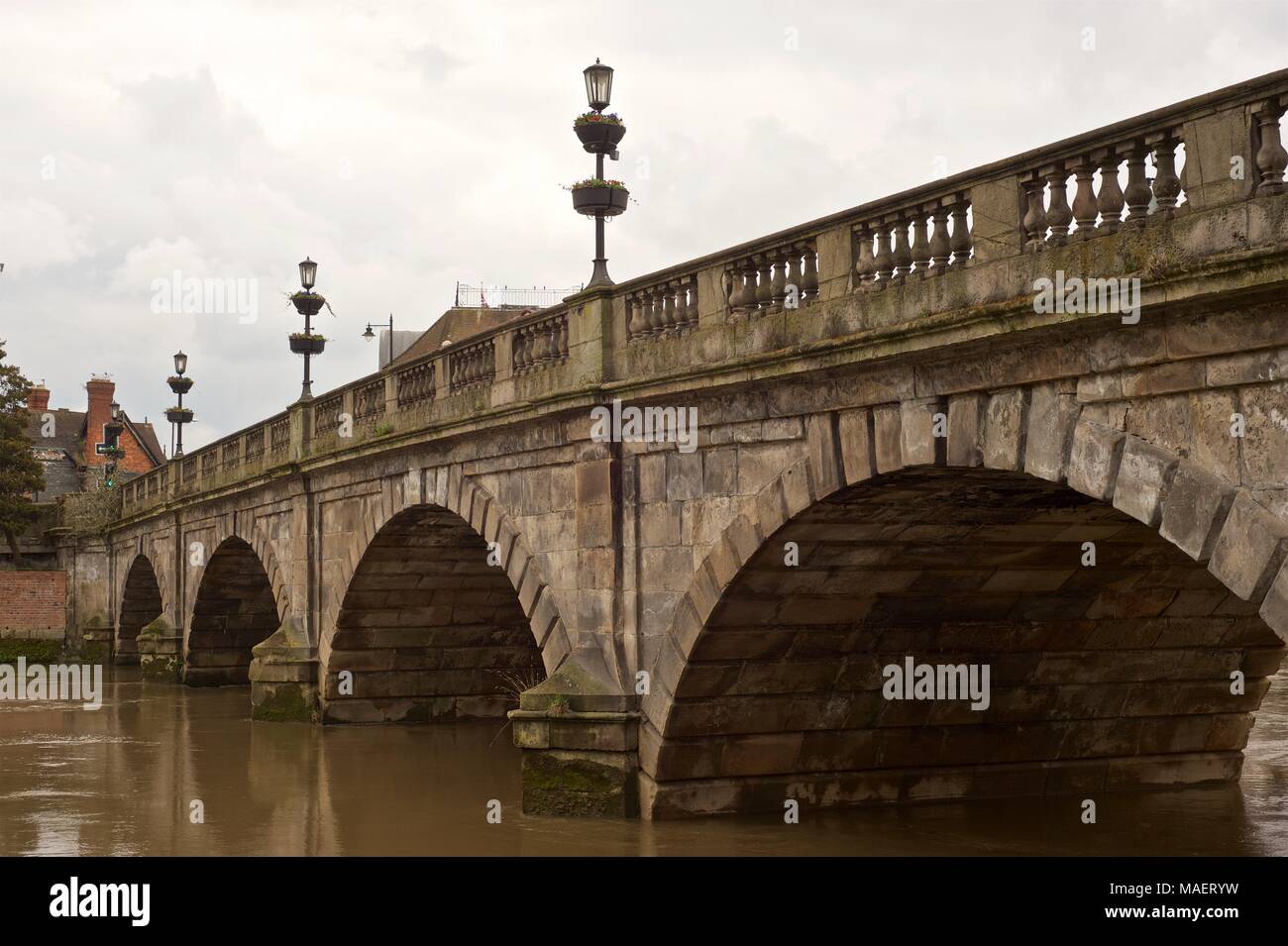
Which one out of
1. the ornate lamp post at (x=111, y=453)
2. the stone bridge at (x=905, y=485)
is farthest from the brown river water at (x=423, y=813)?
the ornate lamp post at (x=111, y=453)

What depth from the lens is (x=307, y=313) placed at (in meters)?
22.4

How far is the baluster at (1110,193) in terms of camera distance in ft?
26.0

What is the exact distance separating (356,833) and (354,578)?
6.71m

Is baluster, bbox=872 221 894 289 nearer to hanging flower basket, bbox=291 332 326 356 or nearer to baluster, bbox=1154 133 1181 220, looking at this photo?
baluster, bbox=1154 133 1181 220

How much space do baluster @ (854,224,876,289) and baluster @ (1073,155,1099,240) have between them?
1.83m

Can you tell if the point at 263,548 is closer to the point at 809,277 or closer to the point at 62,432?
the point at 809,277

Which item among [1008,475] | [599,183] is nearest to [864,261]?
[1008,475]

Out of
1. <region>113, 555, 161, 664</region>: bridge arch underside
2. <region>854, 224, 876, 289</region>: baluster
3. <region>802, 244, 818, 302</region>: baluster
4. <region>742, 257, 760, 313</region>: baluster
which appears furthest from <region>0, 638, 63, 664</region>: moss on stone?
<region>854, 224, 876, 289</region>: baluster

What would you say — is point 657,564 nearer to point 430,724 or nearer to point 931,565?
point 931,565

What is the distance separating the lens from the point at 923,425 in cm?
936

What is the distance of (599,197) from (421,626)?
9.52m

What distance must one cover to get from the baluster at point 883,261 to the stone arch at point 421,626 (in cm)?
885

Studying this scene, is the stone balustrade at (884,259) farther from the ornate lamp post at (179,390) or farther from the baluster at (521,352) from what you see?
the ornate lamp post at (179,390)
